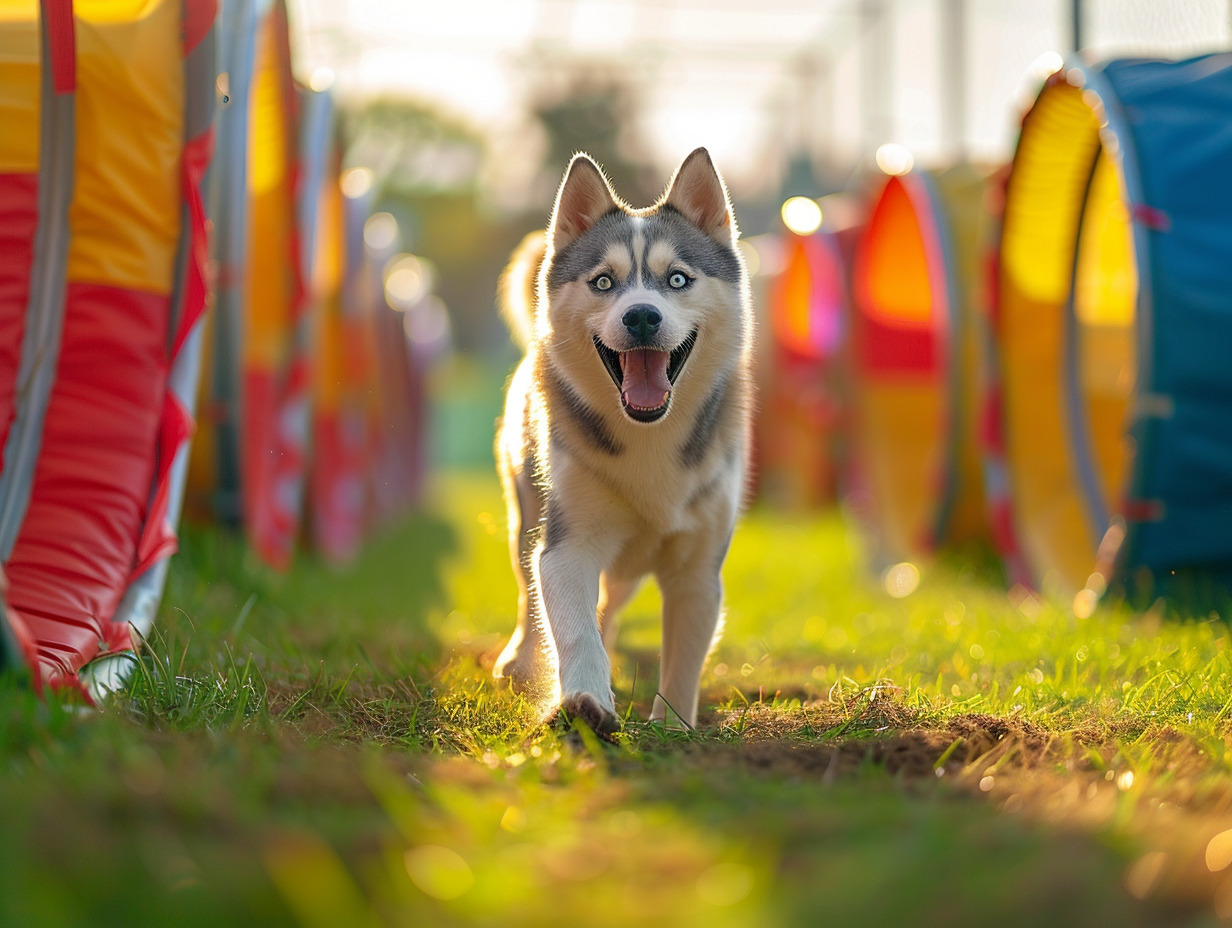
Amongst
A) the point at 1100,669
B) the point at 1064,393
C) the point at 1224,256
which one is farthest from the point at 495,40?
the point at 1100,669

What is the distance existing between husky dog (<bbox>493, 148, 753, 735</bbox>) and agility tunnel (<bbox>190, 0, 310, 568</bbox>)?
1773 millimetres

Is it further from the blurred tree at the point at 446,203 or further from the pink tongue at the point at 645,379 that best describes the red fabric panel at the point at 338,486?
the blurred tree at the point at 446,203

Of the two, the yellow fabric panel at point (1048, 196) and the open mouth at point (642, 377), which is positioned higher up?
the yellow fabric panel at point (1048, 196)

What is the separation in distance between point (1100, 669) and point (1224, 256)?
188cm

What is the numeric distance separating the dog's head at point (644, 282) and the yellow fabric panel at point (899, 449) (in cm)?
448

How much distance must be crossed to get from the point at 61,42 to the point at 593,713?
263 centimetres

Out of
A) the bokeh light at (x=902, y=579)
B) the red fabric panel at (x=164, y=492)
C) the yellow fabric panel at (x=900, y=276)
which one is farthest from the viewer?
the yellow fabric panel at (x=900, y=276)

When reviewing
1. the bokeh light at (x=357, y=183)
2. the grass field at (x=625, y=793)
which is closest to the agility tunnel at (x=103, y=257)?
the grass field at (x=625, y=793)

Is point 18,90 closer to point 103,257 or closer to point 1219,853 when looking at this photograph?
point 103,257

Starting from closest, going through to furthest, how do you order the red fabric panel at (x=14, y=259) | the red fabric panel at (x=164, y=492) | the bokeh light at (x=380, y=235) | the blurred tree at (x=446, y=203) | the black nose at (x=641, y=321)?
1. the black nose at (x=641, y=321)
2. the red fabric panel at (x=164, y=492)
3. the red fabric panel at (x=14, y=259)
4. the bokeh light at (x=380, y=235)
5. the blurred tree at (x=446, y=203)

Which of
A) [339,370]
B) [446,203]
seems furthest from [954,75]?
[446,203]

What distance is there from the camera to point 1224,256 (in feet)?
14.2

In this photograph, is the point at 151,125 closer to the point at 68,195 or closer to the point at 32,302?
the point at 68,195

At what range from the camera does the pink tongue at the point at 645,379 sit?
2898mm
